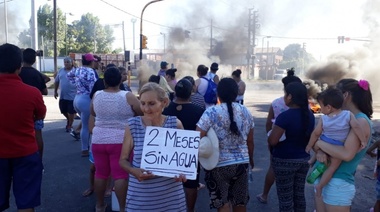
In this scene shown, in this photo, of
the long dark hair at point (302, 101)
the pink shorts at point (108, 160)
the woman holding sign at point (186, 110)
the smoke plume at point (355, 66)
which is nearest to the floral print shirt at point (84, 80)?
the pink shorts at point (108, 160)

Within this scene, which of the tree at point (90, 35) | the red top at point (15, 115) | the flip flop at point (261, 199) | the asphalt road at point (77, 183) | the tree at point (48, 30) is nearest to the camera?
the red top at point (15, 115)

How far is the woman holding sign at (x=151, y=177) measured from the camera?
275cm

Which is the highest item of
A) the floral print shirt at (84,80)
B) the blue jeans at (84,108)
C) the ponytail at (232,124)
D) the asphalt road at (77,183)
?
the floral print shirt at (84,80)

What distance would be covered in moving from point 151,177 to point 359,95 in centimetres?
197

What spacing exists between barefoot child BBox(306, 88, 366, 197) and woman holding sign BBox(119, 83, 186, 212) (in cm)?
128

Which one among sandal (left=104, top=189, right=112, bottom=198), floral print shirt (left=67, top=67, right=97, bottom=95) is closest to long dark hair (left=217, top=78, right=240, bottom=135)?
sandal (left=104, top=189, right=112, bottom=198)

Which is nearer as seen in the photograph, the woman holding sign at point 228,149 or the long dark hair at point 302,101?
the woman holding sign at point 228,149

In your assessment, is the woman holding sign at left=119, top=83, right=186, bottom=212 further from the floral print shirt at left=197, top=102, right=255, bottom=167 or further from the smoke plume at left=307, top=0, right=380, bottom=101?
the smoke plume at left=307, top=0, right=380, bottom=101

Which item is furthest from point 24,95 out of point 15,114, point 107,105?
point 107,105

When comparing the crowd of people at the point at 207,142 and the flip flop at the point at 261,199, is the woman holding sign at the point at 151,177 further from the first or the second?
the flip flop at the point at 261,199

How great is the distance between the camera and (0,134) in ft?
10.6

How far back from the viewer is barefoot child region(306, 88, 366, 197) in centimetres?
311

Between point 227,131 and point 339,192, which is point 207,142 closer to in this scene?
point 227,131

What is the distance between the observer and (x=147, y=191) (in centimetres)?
274
